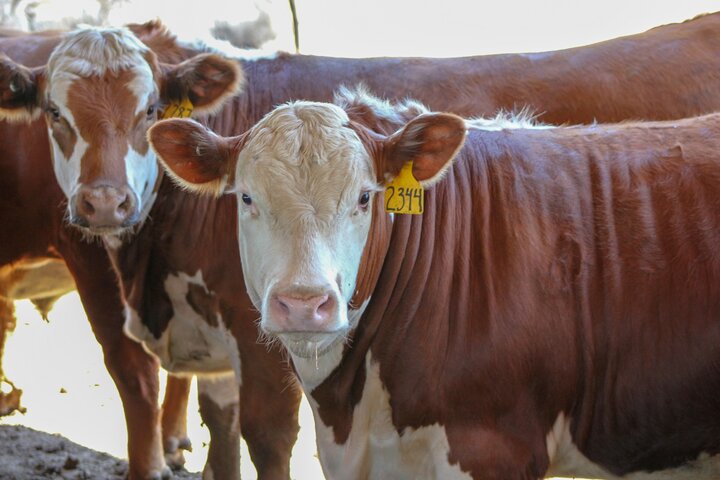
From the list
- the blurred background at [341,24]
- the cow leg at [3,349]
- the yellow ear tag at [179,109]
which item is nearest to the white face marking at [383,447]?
the yellow ear tag at [179,109]

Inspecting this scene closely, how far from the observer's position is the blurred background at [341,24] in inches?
364

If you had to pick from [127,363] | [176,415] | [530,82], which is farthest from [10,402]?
[530,82]

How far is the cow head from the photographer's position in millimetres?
4602

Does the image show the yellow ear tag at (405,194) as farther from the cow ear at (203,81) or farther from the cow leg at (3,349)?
the cow leg at (3,349)

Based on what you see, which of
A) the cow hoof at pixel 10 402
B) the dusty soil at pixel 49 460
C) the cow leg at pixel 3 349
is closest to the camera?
the dusty soil at pixel 49 460

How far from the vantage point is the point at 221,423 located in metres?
5.64

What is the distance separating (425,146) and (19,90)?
2.18 meters

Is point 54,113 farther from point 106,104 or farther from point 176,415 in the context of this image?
point 176,415

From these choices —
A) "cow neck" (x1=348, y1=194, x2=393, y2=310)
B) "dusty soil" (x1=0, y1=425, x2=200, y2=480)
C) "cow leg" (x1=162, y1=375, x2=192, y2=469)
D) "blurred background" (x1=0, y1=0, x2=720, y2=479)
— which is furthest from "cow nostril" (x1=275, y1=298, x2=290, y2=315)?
"blurred background" (x1=0, y1=0, x2=720, y2=479)

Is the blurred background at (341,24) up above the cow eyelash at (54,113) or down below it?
above

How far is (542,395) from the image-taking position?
12.0ft

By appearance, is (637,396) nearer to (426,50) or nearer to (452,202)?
(452,202)

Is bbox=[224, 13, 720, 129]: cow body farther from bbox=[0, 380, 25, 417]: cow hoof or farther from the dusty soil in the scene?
bbox=[0, 380, 25, 417]: cow hoof

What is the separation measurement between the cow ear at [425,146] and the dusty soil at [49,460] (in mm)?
3042
